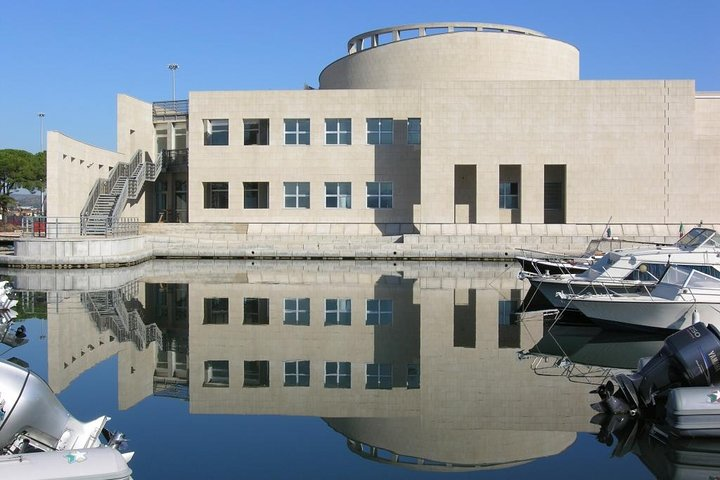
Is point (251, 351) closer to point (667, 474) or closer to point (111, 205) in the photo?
point (667, 474)

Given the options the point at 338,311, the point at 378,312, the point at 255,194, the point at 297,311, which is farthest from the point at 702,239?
the point at 255,194

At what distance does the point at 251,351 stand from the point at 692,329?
8050 millimetres

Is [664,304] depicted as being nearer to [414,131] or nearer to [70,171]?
[414,131]

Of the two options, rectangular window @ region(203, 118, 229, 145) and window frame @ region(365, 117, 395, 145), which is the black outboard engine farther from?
rectangular window @ region(203, 118, 229, 145)

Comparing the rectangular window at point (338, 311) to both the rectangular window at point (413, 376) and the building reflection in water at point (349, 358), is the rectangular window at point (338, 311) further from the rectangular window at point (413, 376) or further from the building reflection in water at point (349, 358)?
the rectangular window at point (413, 376)

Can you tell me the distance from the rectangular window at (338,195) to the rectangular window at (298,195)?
1.21 metres

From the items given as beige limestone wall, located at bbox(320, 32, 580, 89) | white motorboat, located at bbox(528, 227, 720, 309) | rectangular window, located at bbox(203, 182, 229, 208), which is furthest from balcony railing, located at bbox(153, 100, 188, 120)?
white motorboat, located at bbox(528, 227, 720, 309)

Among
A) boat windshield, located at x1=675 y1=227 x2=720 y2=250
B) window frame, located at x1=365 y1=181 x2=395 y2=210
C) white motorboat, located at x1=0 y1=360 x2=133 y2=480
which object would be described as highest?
window frame, located at x1=365 y1=181 x2=395 y2=210

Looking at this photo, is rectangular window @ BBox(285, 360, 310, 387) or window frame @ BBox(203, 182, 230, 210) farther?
window frame @ BBox(203, 182, 230, 210)

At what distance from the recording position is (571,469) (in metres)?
8.26

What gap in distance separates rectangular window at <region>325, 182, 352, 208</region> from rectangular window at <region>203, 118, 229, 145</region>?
708 centimetres

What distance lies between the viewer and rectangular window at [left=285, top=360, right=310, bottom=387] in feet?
39.2

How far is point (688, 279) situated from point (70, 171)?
107 feet

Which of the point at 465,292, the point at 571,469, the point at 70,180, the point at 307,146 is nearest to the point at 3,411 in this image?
the point at 571,469
